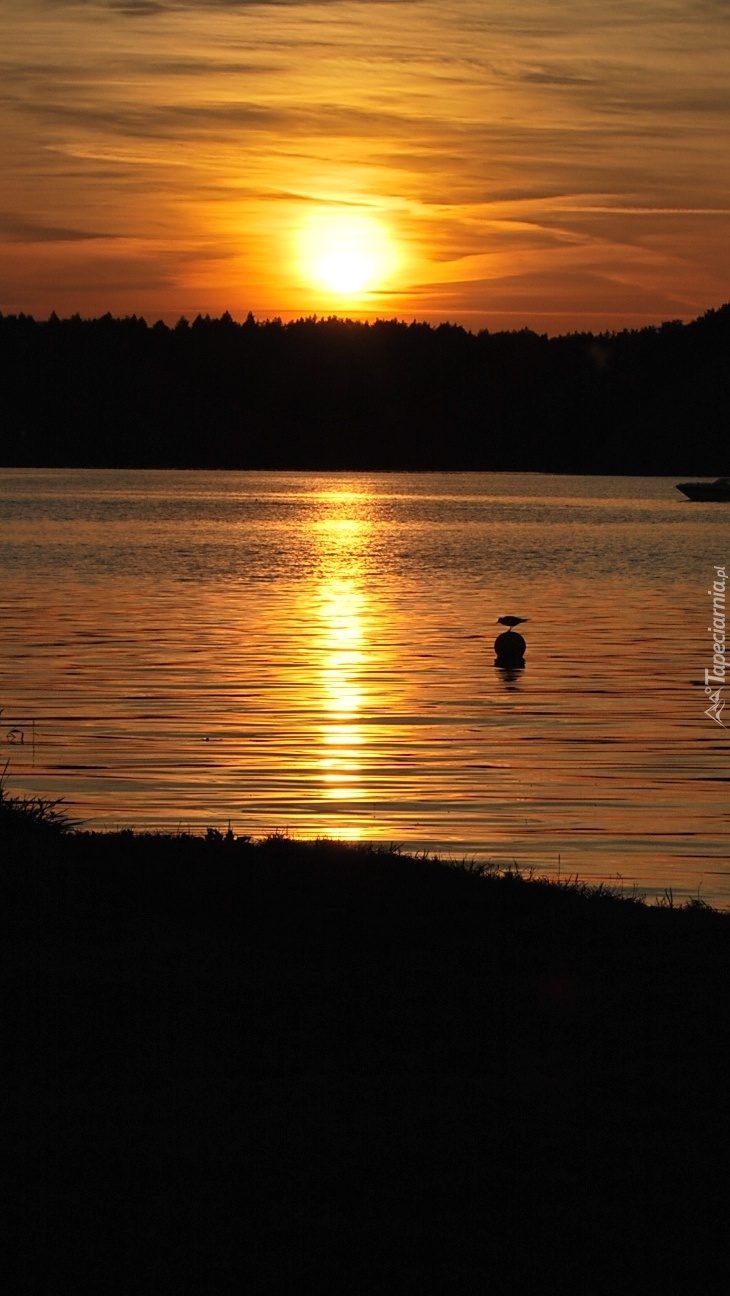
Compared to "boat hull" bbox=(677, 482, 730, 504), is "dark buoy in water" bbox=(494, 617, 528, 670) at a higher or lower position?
lower

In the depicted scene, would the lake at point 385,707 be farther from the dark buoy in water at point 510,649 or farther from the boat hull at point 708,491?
the boat hull at point 708,491

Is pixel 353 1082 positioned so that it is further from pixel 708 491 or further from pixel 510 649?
pixel 708 491

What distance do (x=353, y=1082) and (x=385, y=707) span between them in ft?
64.6

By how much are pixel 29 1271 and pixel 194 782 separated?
1348 cm

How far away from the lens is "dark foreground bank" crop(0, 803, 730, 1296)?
229 inches

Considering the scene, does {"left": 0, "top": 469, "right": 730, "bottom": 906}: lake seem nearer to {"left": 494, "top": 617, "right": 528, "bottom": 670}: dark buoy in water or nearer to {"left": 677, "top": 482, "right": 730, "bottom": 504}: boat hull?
{"left": 494, "top": 617, "right": 528, "bottom": 670}: dark buoy in water

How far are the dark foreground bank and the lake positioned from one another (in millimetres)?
4660

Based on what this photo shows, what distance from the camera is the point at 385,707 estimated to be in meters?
26.9

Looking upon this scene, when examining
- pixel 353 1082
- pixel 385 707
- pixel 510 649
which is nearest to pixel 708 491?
pixel 510 649

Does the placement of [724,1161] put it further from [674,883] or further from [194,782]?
[194,782]

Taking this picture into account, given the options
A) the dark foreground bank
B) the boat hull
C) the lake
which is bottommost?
the dark foreground bank

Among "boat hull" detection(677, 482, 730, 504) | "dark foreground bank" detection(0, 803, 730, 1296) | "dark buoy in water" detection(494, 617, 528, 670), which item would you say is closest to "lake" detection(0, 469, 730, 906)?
"dark buoy in water" detection(494, 617, 528, 670)

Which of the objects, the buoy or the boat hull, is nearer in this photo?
the buoy

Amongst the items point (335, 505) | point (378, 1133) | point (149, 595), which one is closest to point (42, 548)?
point (149, 595)
